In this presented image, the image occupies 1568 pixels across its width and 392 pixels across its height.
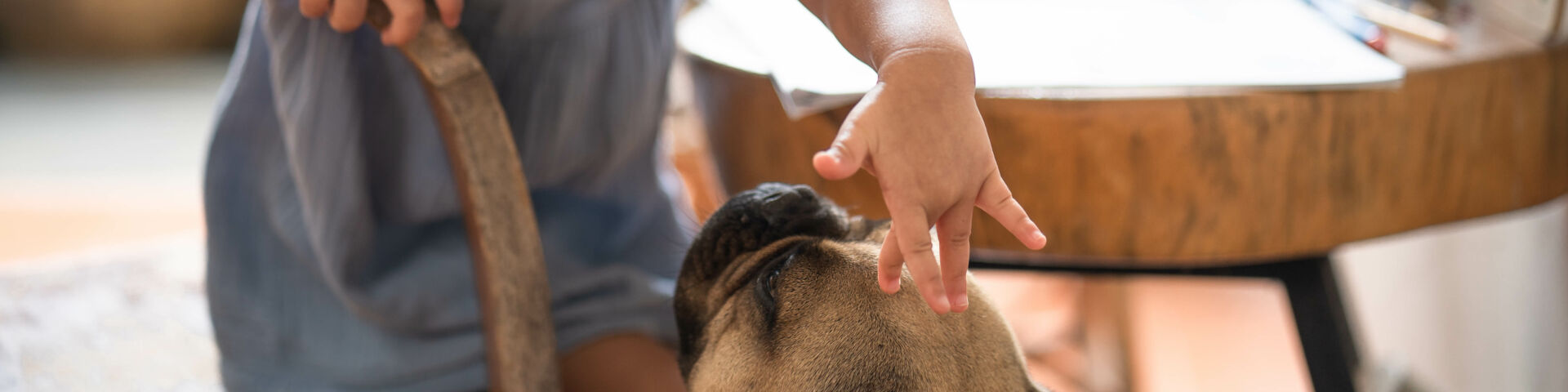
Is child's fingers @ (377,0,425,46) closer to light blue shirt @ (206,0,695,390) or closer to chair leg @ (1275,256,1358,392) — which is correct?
light blue shirt @ (206,0,695,390)

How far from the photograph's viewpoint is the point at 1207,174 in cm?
76

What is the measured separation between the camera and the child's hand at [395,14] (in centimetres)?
60

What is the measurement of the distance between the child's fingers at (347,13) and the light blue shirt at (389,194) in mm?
169

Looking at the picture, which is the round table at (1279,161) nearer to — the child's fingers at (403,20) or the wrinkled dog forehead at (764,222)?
the wrinkled dog forehead at (764,222)

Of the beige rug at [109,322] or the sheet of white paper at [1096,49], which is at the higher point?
the sheet of white paper at [1096,49]

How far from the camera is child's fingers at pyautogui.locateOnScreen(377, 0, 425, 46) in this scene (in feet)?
1.98

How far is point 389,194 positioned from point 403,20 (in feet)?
1.02

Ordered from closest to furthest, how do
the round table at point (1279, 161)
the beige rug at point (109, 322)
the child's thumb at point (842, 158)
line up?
the child's thumb at point (842, 158), the round table at point (1279, 161), the beige rug at point (109, 322)

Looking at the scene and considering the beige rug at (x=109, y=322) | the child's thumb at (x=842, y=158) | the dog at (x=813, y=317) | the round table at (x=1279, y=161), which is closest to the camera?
the child's thumb at (x=842, y=158)

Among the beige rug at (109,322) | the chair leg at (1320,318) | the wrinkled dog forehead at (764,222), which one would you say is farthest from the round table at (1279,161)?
the beige rug at (109,322)

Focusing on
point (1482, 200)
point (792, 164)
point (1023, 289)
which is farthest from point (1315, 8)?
point (1023, 289)

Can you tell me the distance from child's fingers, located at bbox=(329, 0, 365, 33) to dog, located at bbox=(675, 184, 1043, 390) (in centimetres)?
24

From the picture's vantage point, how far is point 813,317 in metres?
0.59

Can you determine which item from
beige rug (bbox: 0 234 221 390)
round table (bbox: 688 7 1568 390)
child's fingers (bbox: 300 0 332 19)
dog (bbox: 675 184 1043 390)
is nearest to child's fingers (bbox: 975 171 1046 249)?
dog (bbox: 675 184 1043 390)
